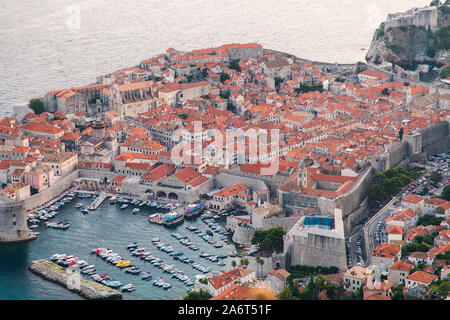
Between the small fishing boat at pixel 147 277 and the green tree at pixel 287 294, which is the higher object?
the green tree at pixel 287 294

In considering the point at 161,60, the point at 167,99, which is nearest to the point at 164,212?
the point at 167,99

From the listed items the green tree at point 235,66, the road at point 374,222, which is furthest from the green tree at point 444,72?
the road at point 374,222

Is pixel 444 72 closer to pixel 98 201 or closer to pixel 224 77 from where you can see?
pixel 224 77

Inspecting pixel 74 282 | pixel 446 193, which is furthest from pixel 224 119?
pixel 74 282

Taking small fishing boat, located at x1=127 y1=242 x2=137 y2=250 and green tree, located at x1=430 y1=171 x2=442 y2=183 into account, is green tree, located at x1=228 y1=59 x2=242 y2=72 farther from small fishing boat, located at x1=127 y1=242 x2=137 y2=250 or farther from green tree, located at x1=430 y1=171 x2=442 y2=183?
small fishing boat, located at x1=127 y1=242 x2=137 y2=250

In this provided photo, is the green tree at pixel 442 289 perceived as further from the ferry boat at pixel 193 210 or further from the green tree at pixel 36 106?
the green tree at pixel 36 106

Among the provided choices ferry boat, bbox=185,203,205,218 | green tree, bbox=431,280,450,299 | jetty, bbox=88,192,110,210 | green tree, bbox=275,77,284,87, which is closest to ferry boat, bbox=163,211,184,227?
ferry boat, bbox=185,203,205,218
